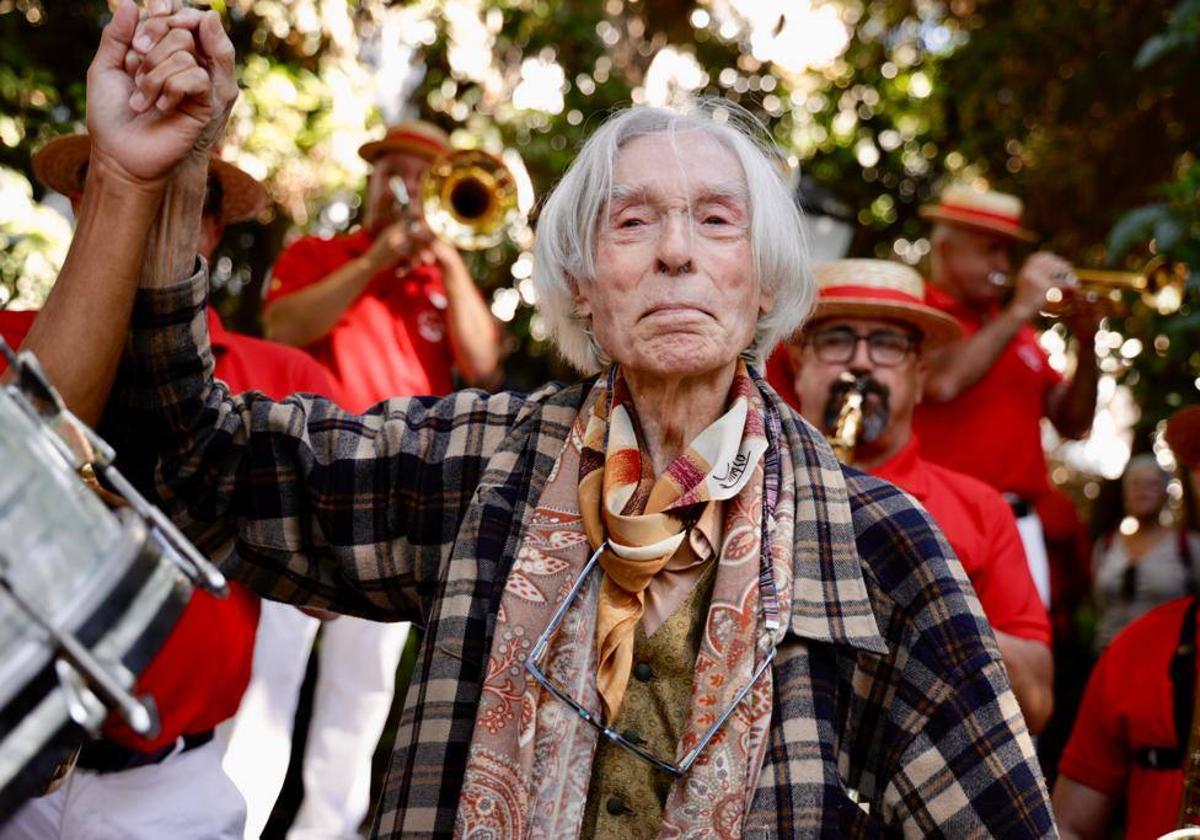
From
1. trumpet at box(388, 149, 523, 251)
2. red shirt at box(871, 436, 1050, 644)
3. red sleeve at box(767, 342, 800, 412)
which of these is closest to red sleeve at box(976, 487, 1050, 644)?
red shirt at box(871, 436, 1050, 644)

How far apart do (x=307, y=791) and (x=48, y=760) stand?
11.7ft

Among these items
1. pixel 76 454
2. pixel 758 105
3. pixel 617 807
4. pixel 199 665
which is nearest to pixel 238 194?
pixel 199 665

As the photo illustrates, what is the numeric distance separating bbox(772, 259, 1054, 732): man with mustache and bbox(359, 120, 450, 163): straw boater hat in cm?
180

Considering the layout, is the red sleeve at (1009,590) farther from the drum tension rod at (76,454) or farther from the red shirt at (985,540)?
the drum tension rod at (76,454)

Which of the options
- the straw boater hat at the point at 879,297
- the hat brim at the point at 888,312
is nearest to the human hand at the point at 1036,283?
the straw boater hat at the point at 879,297

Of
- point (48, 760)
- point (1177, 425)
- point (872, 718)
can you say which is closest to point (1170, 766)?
point (1177, 425)

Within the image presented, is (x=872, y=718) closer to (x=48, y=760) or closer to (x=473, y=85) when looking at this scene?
(x=48, y=760)

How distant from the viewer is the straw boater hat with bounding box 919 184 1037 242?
5.87m

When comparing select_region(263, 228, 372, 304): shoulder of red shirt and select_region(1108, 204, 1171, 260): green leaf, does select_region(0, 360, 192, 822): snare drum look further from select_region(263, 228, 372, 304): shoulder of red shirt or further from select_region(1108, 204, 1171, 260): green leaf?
select_region(1108, 204, 1171, 260): green leaf

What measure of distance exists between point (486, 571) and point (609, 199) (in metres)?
0.71

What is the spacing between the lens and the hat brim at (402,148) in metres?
5.71

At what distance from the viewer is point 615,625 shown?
7.50 ft

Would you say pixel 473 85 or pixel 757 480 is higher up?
pixel 473 85

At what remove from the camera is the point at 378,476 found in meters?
2.47
